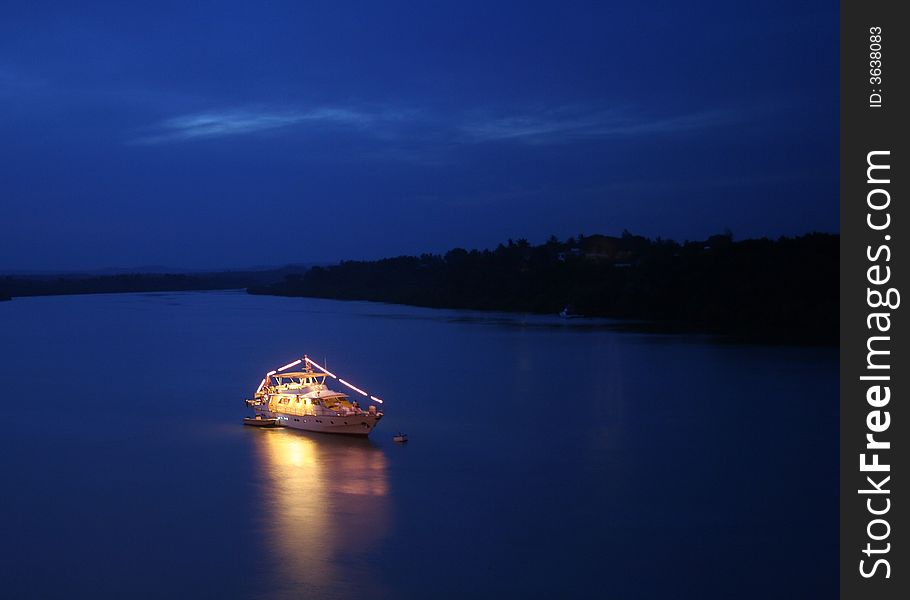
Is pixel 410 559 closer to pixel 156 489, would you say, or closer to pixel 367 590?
pixel 367 590

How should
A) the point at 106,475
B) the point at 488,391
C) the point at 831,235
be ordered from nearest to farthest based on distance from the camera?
the point at 106,475
the point at 488,391
the point at 831,235

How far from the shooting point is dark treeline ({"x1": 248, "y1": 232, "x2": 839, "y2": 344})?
57.3ft

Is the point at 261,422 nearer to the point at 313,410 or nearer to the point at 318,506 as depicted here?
the point at 313,410

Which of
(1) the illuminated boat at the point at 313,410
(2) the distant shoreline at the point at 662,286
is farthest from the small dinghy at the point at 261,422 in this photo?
(2) the distant shoreline at the point at 662,286

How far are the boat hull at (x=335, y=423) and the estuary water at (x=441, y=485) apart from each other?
5.4 inches

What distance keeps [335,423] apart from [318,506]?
6.33 ft

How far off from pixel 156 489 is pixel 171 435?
1.82m

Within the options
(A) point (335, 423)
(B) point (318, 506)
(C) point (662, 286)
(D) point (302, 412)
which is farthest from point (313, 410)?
(C) point (662, 286)

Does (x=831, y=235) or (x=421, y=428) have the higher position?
(x=831, y=235)

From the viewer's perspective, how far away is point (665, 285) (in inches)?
821

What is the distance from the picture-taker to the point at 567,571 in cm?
449

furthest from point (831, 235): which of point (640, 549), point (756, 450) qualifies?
point (640, 549)

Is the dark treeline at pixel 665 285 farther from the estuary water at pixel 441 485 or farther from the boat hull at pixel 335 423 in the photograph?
the boat hull at pixel 335 423

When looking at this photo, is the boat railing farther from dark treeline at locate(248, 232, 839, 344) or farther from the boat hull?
dark treeline at locate(248, 232, 839, 344)
